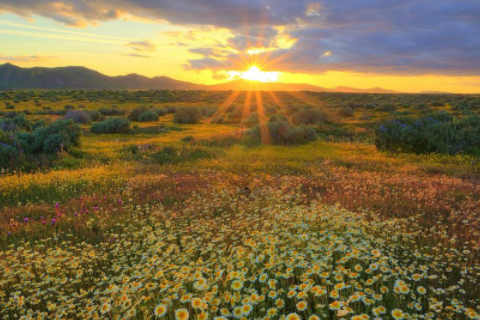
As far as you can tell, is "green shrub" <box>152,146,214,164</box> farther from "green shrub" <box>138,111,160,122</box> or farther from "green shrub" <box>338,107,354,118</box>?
"green shrub" <box>338,107,354,118</box>

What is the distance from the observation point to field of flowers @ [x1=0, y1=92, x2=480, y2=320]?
11.8 ft

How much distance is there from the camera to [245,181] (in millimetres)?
10156

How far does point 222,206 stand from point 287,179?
9.73 ft

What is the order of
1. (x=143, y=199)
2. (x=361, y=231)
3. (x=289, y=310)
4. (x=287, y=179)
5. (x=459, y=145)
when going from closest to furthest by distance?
(x=289, y=310) < (x=361, y=231) < (x=143, y=199) < (x=287, y=179) < (x=459, y=145)

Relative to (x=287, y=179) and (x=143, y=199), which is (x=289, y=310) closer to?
(x=143, y=199)

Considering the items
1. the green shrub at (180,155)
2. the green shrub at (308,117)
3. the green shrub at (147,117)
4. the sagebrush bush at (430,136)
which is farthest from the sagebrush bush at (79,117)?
the sagebrush bush at (430,136)

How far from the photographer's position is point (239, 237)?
5762 mm

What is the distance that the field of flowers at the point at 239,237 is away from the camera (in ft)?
11.8

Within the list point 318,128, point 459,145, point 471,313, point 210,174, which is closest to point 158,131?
point 318,128

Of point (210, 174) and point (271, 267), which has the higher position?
point (271, 267)

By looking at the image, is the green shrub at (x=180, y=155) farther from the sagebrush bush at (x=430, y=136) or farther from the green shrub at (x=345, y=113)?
the green shrub at (x=345, y=113)

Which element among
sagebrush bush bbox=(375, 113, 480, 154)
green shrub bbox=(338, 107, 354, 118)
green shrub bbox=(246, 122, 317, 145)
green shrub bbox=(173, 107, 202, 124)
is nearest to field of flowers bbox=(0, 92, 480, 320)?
sagebrush bush bbox=(375, 113, 480, 154)

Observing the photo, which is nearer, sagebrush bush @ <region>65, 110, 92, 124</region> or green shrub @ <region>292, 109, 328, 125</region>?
sagebrush bush @ <region>65, 110, 92, 124</region>

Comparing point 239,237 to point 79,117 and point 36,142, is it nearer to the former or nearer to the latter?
point 36,142
